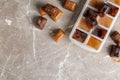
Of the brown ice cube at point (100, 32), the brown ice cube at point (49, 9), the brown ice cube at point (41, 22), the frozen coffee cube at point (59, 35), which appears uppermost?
the brown ice cube at point (49, 9)

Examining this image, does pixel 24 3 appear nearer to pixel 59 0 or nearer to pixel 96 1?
pixel 59 0

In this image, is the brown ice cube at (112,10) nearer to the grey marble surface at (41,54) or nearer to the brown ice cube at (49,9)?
the grey marble surface at (41,54)

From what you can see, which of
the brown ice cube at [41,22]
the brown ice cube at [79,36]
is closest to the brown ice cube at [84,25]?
the brown ice cube at [79,36]

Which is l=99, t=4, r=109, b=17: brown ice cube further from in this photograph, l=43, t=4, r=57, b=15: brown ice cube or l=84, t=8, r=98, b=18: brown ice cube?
l=43, t=4, r=57, b=15: brown ice cube

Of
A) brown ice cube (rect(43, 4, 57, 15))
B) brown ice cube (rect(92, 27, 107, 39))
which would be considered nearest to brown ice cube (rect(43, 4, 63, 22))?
brown ice cube (rect(43, 4, 57, 15))

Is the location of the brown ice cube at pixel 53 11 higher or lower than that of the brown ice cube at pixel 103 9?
lower
